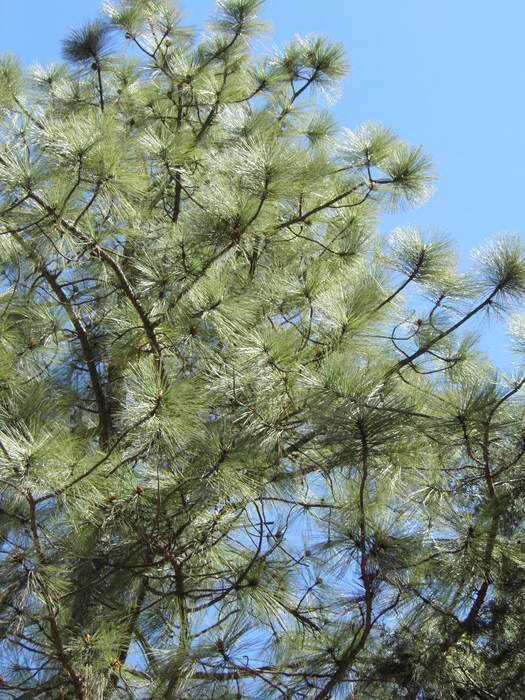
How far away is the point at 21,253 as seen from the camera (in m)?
2.40

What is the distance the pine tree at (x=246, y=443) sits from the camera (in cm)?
182

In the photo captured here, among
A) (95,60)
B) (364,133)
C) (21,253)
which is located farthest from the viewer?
(95,60)

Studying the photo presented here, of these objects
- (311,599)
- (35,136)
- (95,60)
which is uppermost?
(95,60)

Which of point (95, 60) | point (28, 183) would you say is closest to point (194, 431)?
point (28, 183)

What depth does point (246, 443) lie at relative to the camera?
2076 mm

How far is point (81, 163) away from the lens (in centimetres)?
208

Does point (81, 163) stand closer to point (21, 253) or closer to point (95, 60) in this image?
point (21, 253)

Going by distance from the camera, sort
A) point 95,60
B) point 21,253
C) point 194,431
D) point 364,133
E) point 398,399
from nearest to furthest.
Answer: point 398,399, point 194,431, point 21,253, point 364,133, point 95,60

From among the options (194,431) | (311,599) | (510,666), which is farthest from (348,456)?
(311,599)

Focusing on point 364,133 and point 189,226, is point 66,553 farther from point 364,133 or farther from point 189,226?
point 364,133

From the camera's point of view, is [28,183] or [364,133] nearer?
[28,183]

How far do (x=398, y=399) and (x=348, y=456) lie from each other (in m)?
0.18

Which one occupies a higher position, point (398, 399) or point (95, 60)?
point (95, 60)

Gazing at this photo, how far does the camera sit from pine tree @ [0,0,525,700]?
182 centimetres
